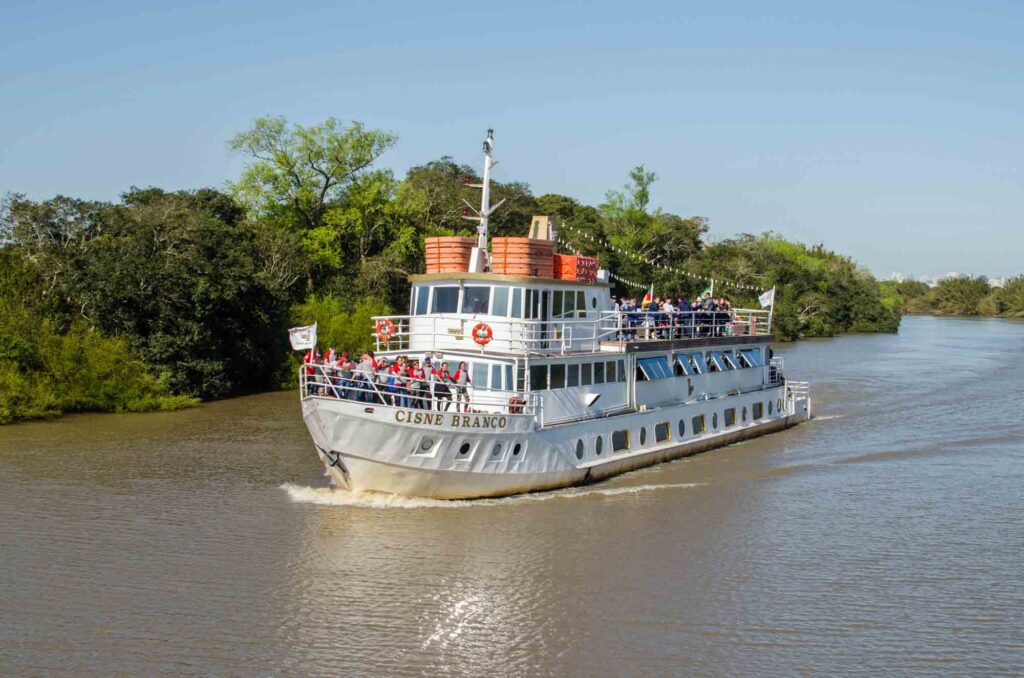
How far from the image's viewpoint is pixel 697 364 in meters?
30.6

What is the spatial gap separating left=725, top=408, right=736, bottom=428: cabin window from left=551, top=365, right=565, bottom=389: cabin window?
9562 mm

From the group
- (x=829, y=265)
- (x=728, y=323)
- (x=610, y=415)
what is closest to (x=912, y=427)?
(x=728, y=323)

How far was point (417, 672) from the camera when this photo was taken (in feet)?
46.9

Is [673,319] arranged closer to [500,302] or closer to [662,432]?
[662,432]

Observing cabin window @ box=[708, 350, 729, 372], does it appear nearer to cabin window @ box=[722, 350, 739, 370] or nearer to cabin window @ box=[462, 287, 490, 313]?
cabin window @ box=[722, 350, 739, 370]

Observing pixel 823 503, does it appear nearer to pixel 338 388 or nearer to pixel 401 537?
pixel 401 537

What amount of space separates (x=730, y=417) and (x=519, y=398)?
1178cm

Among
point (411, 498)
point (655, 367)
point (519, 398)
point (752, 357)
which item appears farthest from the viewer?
point (752, 357)

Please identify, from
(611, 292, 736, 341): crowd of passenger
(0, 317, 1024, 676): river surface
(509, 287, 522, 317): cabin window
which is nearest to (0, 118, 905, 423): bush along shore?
(0, 317, 1024, 676): river surface

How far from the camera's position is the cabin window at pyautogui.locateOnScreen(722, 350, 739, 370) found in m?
32.4

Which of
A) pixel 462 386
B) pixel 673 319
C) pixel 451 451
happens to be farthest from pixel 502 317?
pixel 673 319

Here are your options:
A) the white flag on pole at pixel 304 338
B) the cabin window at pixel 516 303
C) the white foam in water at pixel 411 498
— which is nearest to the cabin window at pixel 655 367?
the white foam in water at pixel 411 498

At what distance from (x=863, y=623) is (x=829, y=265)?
10265cm

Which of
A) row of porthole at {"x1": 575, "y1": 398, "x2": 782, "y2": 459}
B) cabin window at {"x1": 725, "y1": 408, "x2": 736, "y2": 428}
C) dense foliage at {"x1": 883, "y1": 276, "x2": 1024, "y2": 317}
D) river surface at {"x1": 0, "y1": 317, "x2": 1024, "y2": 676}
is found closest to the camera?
river surface at {"x1": 0, "y1": 317, "x2": 1024, "y2": 676}
